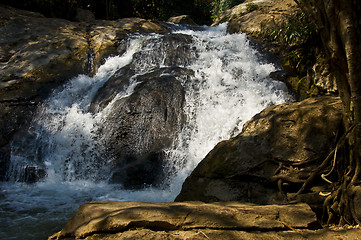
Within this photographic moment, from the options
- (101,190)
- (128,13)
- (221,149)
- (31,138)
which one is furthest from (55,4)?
(221,149)

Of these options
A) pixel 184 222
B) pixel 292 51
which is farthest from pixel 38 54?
pixel 184 222

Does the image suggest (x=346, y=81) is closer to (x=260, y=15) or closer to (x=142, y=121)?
(x=142, y=121)

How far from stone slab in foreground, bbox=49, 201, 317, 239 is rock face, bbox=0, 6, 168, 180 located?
19.0ft

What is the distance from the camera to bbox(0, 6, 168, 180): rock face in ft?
27.5

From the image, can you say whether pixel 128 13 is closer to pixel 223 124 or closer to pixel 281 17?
pixel 281 17

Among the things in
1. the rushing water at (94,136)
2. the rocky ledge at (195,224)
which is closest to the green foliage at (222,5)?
the rushing water at (94,136)

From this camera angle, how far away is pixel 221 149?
481cm

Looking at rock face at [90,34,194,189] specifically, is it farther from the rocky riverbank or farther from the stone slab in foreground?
the stone slab in foreground

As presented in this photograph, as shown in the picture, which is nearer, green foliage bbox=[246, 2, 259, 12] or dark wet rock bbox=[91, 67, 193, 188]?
dark wet rock bbox=[91, 67, 193, 188]

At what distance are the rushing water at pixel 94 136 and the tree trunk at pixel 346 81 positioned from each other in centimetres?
336

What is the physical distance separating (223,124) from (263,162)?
290 centimetres

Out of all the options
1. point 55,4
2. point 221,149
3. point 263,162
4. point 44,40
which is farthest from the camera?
point 55,4

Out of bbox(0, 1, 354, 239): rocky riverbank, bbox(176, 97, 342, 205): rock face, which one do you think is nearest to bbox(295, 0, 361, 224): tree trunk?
bbox(0, 1, 354, 239): rocky riverbank

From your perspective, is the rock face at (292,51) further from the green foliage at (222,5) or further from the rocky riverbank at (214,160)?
the green foliage at (222,5)
